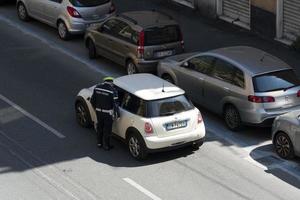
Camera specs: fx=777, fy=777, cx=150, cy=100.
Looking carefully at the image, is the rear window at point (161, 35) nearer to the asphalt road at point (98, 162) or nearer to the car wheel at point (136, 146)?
the asphalt road at point (98, 162)

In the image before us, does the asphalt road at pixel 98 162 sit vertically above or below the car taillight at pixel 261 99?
below

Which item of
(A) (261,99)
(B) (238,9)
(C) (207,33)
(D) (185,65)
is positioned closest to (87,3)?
(C) (207,33)

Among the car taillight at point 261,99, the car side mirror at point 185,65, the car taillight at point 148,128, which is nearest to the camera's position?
the car taillight at point 148,128

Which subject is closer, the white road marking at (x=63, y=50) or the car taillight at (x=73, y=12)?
the white road marking at (x=63, y=50)

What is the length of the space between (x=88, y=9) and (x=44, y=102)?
550cm

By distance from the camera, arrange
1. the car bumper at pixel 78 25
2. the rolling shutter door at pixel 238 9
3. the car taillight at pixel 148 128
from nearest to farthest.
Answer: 1. the car taillight at pixel 148 128
2. the car bumper at pixel 78 25
3. the rolling shutter door at pixel 238 9

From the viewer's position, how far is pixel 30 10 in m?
25.2

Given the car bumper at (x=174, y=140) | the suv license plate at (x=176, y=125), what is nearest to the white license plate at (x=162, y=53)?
the car bumper at (x=174, y=140)

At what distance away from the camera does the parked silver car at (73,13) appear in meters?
23.7

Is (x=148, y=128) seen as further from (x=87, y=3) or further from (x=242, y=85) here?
(x=87, y=3)

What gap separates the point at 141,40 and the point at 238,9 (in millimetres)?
6222

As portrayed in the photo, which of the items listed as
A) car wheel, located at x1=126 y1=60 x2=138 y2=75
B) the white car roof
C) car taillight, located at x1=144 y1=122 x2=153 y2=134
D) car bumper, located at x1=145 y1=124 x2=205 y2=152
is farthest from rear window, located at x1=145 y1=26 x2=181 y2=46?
car taillight, located at x1=144 y1=122 x2=153 y2=134

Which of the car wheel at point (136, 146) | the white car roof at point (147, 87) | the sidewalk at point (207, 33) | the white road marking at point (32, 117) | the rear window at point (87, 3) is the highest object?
the white car roof at point (147, 87)

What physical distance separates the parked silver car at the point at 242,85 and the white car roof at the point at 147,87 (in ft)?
5.32
